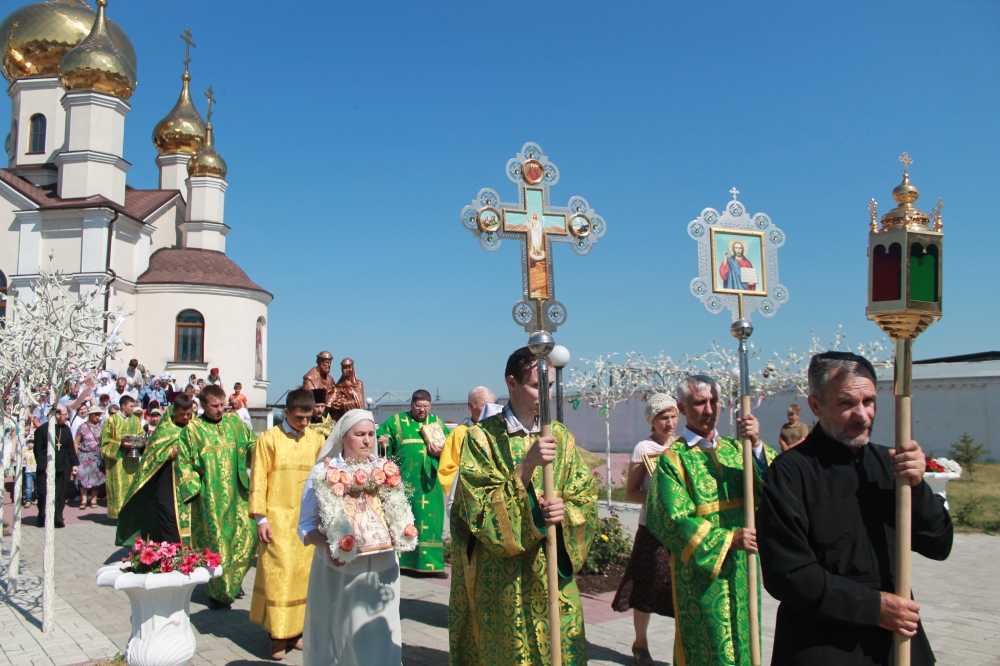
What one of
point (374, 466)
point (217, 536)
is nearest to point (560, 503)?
point (374, 466)

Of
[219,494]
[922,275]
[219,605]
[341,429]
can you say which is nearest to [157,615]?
[341,429]

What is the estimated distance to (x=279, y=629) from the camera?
579cm

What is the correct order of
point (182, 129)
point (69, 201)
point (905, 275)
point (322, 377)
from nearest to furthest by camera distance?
point (905, 275), point (322, 377), point (69, 201), point (182, 129)

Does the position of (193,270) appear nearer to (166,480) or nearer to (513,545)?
(166,480)

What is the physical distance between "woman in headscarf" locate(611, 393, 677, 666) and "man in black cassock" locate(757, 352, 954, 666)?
2.54 m

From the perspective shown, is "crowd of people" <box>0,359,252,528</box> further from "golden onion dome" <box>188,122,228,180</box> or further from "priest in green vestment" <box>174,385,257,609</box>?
"golden onion dome" <box>188,122,228,180</box>

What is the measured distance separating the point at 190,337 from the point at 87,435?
50.4 ft

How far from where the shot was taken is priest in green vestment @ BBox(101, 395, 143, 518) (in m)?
11.8

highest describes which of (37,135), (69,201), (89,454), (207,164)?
(37,135)

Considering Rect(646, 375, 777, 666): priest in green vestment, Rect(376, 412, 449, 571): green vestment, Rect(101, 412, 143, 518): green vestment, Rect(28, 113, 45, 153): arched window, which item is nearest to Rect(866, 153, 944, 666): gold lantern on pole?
Rect(646, 375, 777, 666): priest in green vestment

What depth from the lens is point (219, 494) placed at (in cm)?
718

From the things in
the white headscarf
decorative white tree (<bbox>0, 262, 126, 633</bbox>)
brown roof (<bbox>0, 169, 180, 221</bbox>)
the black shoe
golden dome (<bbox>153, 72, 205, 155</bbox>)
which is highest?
golden dome (<bbox>153, 72, 205, 155</bbox>)

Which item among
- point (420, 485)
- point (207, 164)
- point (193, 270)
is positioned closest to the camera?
point (420, 485)

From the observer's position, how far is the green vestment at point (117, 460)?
11766 mm
